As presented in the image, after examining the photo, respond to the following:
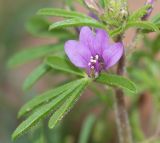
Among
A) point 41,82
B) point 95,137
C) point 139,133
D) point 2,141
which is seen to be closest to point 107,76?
point 139,133

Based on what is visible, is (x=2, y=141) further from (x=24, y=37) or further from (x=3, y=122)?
(x=24, y=37)

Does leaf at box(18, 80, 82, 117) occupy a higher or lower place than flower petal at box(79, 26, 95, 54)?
lower

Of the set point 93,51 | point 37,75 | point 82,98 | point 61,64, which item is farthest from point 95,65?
point 82,98

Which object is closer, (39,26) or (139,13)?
(139,13)

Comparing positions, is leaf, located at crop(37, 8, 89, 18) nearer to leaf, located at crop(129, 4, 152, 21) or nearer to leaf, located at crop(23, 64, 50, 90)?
leaf, located at crop(129, 4, 152, 21)

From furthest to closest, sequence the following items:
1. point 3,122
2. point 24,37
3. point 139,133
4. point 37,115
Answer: point 24,37
point 3,122
point 139,133
point 37,115

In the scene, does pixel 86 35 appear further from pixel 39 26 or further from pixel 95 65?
pixel 39 26

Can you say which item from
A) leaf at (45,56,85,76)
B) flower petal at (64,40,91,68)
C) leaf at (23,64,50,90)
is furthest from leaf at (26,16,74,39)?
flower petal at (64,40,91,68)
